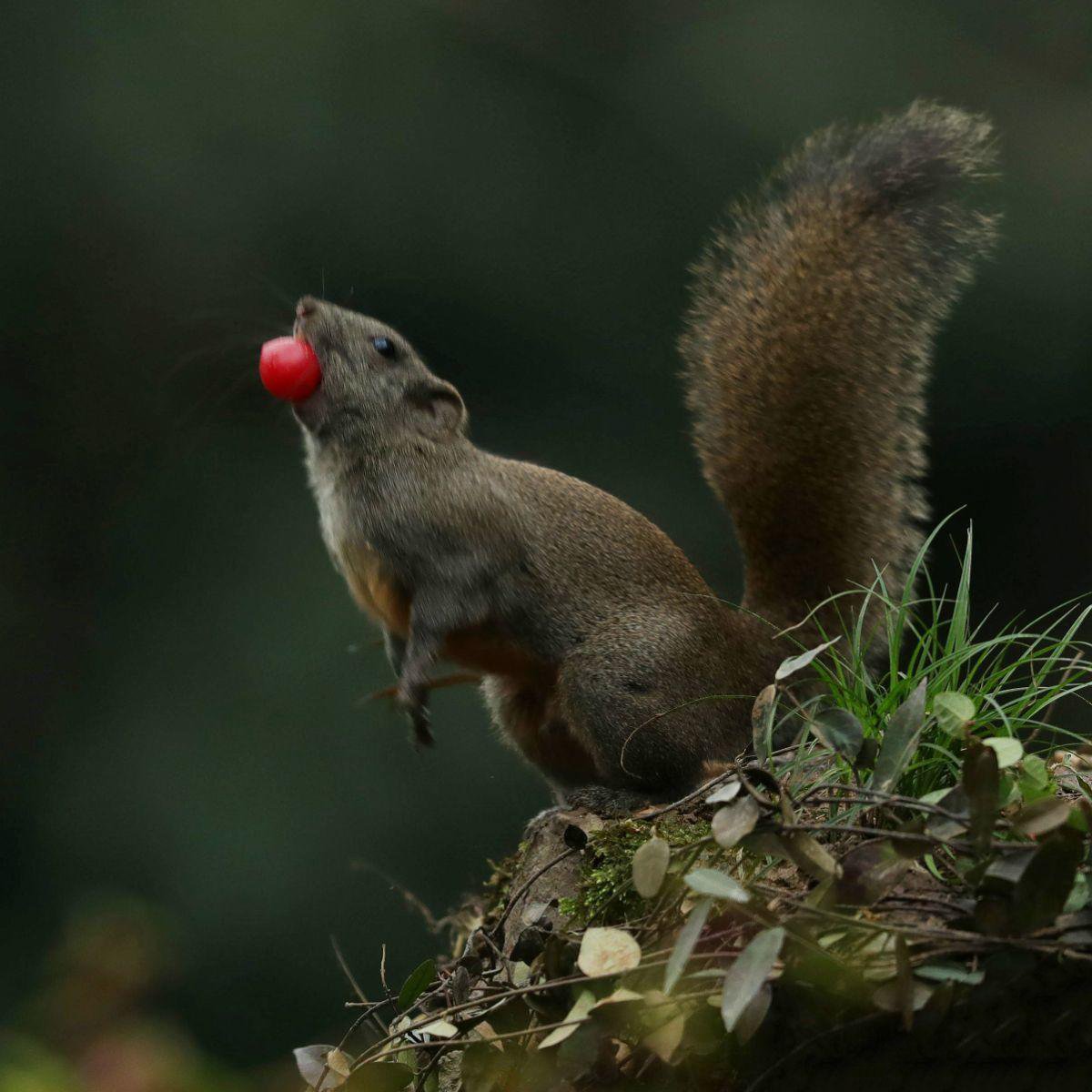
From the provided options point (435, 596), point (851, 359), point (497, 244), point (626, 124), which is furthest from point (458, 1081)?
point (626, 124)

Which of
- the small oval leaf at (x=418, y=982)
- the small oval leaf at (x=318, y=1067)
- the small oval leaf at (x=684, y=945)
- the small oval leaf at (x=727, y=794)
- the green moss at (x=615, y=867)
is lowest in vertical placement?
the small oval leaf at (x=318, y=1067)

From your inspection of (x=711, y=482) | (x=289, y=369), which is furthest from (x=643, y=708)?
(x=289, y=369)

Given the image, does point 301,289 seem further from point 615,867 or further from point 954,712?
point 954,712

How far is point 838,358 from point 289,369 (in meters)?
0.84

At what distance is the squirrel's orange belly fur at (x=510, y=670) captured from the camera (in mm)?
1917

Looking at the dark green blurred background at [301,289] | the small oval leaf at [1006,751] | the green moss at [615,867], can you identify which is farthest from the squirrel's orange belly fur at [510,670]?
the dark green blurred background at [301,289]

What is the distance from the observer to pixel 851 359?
209 cm

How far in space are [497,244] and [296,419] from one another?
Result: 2.42 metres

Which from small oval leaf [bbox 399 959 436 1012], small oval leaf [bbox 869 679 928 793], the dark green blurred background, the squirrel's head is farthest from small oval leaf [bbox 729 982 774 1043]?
the dark green blurred background

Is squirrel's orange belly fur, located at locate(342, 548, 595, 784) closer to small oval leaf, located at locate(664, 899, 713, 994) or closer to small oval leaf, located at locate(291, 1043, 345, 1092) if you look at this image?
small oval leaf, located at locate(291, 1043, 345, 1092)

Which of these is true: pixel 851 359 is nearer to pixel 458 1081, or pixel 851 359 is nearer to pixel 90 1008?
pixel 458 1081

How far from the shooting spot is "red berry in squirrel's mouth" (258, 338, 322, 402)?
1.94 meters

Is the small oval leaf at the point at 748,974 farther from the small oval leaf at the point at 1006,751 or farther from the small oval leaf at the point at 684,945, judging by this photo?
the small oval leaf at the point at 1006,751

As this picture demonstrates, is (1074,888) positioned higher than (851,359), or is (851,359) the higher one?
(851,359)
